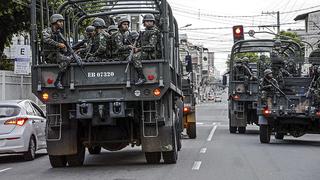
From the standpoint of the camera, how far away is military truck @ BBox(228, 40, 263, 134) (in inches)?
962

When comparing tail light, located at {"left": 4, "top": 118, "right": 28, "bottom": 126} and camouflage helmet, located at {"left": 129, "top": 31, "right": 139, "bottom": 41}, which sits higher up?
camouflage helmet, located at {"left": 129, "top": 31, "right": 139, "bottom": 41}

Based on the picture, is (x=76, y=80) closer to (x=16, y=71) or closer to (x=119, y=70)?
(x=119, y=70)

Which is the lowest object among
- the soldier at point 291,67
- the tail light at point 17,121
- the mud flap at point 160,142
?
the mud flap at point 160,142

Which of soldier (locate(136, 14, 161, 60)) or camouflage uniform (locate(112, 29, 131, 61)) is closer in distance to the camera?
soldier (locate(136, 14, 161, 60))

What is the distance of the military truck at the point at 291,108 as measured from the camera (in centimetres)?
1823

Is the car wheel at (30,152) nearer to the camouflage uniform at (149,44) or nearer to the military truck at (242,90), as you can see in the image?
the camouflage uniform at (149,44)

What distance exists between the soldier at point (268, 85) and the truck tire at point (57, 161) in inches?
302

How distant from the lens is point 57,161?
13039mm

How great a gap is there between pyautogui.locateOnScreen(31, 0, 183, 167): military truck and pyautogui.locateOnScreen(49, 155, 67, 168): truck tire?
2cm

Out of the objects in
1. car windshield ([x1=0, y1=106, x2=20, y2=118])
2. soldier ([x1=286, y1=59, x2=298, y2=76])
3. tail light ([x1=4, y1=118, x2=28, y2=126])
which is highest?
soldier ([x1=286, y1=59, x2=298, y2=76])

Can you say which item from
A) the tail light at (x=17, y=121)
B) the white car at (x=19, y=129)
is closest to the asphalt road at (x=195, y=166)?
the white car at (x=19, y=129)

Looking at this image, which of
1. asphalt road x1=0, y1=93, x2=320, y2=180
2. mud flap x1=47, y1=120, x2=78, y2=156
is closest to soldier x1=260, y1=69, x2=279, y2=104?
asphalt road x1=0, y1=93, x2=320, y2=180

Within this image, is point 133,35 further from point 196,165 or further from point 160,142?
point 196,165

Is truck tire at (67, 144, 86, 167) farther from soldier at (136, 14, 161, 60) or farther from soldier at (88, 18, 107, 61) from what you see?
soldier at (136, 14, 161, 60)
